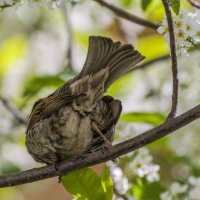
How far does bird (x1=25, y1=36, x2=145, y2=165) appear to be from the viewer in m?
2.38

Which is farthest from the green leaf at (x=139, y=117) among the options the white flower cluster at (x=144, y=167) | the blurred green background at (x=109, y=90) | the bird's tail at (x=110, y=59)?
the bird's tail at (x=110, y=59)

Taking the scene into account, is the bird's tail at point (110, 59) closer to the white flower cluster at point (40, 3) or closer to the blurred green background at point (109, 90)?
the white flower cluster at point (40, 3)

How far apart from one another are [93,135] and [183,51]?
0.51 meters

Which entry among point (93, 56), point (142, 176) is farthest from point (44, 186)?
point (93, 56)

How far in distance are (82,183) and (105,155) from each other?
232 millimetres

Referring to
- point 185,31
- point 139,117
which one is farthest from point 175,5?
point 139,117

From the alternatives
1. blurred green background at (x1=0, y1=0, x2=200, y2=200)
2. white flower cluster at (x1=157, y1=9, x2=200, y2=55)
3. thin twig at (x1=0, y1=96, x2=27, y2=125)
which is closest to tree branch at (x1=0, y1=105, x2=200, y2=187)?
white flower cluster at (x1=157, y1=9, x2=200, y2=55)

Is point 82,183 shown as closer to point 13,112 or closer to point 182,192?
point 182,192

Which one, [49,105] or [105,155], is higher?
[49,105]

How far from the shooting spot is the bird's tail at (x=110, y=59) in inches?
97.3

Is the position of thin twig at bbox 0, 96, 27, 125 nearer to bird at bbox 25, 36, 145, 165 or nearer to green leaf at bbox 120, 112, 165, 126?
green leaf at bbox 120, 112, 165, 126

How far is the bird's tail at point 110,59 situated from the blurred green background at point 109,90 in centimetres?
44

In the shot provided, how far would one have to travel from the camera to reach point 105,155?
2.17m

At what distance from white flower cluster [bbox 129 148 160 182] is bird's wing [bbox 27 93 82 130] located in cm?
51
